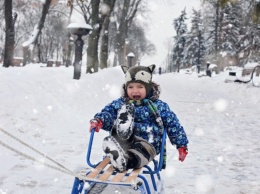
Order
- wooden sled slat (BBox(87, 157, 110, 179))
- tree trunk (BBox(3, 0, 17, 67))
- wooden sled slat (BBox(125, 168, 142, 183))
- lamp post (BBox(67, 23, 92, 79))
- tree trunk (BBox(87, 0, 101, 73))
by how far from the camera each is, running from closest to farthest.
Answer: wooden sled slat (BBox(125, 168, 142, 183))
wooden sled slat (BBox(87, 157, 110, 179))
lamp post (BBox(67, 23, 92, 79))
tree trunk (BBox(3, 0, 17, 67))
tree trunk (BBox(87, 0, 101, 73))

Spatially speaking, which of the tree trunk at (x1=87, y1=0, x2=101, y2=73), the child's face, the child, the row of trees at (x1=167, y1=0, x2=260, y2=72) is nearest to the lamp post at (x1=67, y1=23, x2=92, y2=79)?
the tree trunk at (x1=87, y1=0, x2=101, y2=73)

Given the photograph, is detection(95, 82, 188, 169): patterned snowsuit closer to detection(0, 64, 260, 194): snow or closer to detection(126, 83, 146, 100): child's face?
detection(126, 83, 146, 100): child's face

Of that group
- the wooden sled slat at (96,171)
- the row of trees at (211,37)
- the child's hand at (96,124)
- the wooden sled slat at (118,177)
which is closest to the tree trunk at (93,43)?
the child's hand at (96,124)

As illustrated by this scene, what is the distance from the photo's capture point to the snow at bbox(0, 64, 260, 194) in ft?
13.9

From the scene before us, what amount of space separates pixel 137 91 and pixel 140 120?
31 cm

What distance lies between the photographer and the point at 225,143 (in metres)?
6.65

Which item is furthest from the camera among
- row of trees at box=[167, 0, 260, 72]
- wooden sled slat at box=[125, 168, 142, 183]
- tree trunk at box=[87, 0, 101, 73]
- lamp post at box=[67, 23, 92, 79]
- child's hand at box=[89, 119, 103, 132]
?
row of trees at box=[167, 0, 260, 72]

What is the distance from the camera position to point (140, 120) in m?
3.78

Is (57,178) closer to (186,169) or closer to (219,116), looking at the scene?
(186,169)

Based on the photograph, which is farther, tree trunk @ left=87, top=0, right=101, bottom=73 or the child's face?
tree trunk @ left=87, top=0, right=101, bottom=73

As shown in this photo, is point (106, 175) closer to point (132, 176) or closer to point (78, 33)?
point (132, 176)

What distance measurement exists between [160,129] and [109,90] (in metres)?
8.83

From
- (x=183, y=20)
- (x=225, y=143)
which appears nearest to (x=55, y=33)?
(x=183, y=20)

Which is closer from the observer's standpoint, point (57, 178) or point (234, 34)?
point (57, 178)
